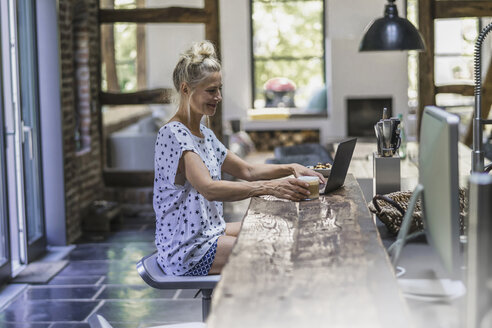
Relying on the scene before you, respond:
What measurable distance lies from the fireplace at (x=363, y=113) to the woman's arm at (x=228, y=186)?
28.2 feet

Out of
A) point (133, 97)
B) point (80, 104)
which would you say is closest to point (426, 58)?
point (133, 97)

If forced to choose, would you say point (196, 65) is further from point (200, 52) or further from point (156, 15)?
point (156, 15)

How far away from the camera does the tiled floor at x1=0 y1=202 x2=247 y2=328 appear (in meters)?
4.28

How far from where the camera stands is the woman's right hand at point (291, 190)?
9.66 ft

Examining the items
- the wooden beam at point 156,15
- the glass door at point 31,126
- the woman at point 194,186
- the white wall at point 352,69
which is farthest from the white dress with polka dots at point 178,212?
the white wall at point 352,69

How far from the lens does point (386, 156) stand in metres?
3.37

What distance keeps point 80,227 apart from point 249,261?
476 cm

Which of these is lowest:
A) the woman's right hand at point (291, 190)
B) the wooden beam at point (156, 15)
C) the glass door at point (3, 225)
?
the glass door at point (3, 225)

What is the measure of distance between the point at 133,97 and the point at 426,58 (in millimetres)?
2658

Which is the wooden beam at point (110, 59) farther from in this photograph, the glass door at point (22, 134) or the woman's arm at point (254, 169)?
the woman's arm at point (254, 169)

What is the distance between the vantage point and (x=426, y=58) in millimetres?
6262

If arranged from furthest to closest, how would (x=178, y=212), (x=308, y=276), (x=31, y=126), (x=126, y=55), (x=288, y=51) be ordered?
1. (x=288, y=51)
2. (x=126, y=55)
3. (x=31, y=126)
4. (x=178, y=212)
5. (x=308, y=276)

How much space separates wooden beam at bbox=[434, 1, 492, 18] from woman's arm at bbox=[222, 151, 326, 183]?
10.9 feet

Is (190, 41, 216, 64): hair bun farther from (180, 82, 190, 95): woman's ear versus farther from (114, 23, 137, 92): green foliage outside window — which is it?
(114, 23, 137, 92): green foliage outside window
